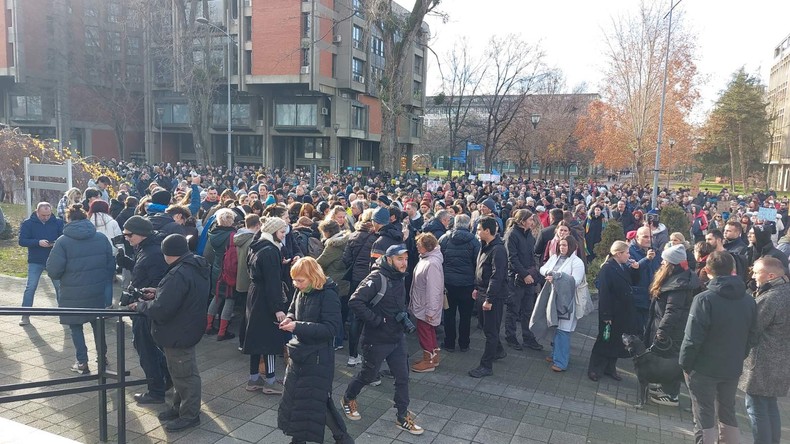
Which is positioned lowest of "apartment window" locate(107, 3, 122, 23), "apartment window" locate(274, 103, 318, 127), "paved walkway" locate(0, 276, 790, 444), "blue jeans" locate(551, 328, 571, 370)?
"paved walkway" locate(0, 276, 790, 444)

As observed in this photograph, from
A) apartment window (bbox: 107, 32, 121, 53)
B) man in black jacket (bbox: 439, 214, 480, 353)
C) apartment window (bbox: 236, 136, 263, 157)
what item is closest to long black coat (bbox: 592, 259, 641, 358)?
man in black jacket (bbox: 439, 214, 480, 353)

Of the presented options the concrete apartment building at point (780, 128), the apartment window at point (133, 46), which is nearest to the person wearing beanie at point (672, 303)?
the apartment window at point (133, 46)

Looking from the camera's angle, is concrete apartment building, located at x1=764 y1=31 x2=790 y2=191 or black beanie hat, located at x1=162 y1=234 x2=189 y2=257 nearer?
black beanie hat, located at x1=162 y1=234 x2=189 y2=257

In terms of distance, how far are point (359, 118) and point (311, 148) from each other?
5194mm

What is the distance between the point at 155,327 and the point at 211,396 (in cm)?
129

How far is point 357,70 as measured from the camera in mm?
45844

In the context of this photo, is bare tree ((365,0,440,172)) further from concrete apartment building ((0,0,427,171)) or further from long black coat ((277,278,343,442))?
long black coat ((277,278,343,442))

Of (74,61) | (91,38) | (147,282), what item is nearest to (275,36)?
(91,38)

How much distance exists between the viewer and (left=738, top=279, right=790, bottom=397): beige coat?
4.40 metres

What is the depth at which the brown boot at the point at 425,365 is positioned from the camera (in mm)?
6535

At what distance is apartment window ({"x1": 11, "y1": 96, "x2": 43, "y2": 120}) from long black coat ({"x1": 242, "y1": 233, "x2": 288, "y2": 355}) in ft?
193

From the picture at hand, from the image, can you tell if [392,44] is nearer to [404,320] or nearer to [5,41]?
[404,320]

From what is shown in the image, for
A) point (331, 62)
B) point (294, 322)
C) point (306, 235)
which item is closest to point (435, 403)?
point (294, 322)

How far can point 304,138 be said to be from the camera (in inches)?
1895
